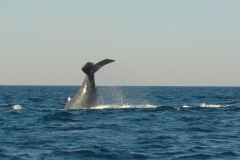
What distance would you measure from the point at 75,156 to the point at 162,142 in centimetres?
322

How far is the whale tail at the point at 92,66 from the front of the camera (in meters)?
24.2

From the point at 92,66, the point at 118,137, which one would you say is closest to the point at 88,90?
the point at 92,66

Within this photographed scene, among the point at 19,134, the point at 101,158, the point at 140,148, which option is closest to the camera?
the point at 101,158

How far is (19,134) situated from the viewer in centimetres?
1681

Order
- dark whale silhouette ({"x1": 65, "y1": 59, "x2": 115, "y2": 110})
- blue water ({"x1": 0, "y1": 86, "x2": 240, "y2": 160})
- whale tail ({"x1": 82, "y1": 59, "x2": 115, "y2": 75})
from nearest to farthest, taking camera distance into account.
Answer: blue water ({"x1": 0, "y1": 86, "x2": 240, "y2": 160}) → whale tail ({"x1": 82, "y1": 59, "x2": 115, "y2": 75}) → dark whale silhouette ({"x1": 65, "y1": 59, "x2": 115, "y2": 110})

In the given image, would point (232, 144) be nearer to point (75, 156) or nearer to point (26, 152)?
point (75, 156)

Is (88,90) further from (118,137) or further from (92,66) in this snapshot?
(118,137)

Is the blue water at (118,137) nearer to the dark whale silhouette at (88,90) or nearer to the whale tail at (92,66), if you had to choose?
the dark whale silhouette at (88,90)

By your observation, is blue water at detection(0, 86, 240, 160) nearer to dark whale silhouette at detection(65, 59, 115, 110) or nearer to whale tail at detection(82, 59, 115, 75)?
dark whale silhouette at detection(65, 59, 115, 110)

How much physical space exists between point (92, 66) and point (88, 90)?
1.23 metres

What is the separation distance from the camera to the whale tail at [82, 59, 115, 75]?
79.3ft

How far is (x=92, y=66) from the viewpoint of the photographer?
955 inches

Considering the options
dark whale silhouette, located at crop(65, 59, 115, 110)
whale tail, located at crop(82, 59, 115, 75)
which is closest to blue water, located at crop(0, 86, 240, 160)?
dark whale silhouette, located at crop(65, 59, 115, 110)

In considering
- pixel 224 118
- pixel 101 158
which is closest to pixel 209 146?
pixel 101 158
